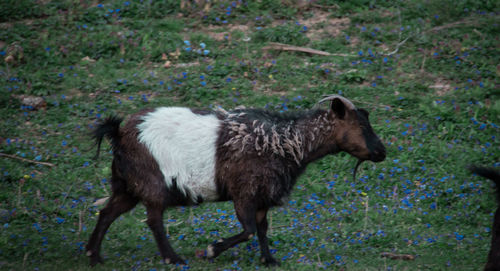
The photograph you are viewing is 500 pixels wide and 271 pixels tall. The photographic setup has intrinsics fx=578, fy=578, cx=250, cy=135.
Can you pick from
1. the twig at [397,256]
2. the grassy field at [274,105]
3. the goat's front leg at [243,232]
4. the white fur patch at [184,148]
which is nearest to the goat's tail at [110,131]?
the white fur patch at [184,148]

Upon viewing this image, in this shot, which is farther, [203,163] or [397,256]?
[397,256]

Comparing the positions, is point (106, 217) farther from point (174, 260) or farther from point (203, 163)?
point (203, 163)

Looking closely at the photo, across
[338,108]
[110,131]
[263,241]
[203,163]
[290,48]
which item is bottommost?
[263,241]

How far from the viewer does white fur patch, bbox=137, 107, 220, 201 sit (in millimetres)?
5953

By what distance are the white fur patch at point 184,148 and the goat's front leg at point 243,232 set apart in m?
0.36

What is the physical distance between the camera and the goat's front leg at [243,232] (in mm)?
5887

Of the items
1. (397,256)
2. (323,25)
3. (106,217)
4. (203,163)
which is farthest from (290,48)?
(106,217)

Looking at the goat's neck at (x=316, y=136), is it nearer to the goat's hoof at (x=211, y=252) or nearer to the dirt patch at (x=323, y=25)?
the goat's hoof at (x=211, y=252)

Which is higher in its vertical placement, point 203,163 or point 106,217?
point 203,163

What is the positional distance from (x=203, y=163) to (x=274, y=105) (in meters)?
3.66

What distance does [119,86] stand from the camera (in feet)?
33.3

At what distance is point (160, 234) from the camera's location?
595 cm

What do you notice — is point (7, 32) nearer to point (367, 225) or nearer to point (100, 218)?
point (100, 218)

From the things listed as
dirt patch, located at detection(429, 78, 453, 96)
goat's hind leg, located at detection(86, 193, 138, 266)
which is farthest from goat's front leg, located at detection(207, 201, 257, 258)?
dirt patch, located at detection(429, 78, 453, 96)
